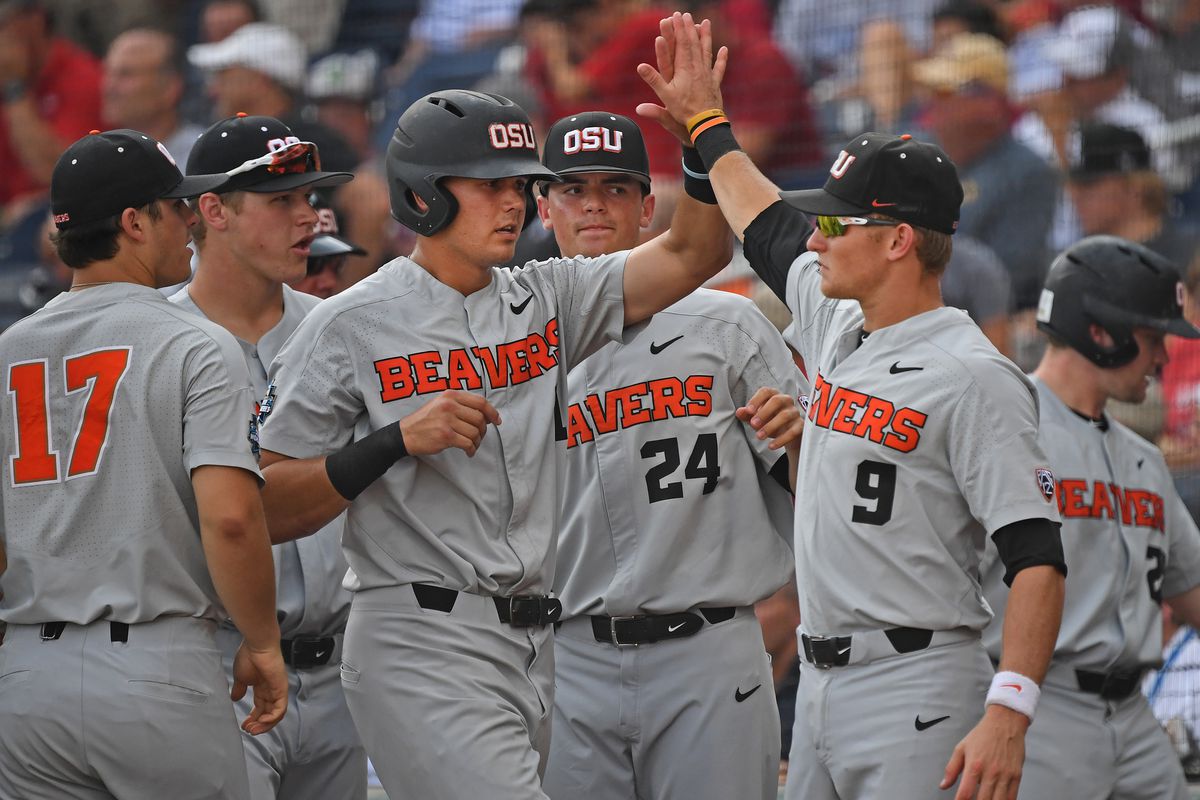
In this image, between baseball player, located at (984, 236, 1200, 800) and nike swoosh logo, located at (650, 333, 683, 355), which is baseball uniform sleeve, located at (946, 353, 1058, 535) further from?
baseball player, located at (984, 236, 1200, 800)

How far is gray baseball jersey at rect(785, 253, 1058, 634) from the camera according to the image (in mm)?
3326

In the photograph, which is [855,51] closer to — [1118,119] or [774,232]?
[1118,119]

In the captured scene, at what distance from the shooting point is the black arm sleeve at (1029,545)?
325 centimetres

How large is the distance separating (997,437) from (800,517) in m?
0.51

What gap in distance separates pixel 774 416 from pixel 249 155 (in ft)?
5.48

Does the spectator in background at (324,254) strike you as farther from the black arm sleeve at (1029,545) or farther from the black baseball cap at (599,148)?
the black arm sleeve at (1029,545)

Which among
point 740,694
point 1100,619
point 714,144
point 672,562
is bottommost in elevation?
point 1100,619

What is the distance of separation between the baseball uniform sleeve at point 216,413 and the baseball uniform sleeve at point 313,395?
13 centimetres

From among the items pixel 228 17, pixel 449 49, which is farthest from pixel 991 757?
pixel 228 17

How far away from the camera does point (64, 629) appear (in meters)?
3.33

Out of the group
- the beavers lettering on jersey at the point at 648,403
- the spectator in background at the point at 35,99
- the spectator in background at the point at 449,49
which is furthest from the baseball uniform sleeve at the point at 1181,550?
the spectator in background at the point at 35,99

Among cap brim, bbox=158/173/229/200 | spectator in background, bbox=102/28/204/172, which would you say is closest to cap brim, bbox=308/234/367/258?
cap brim, bbox=158/173/229/200

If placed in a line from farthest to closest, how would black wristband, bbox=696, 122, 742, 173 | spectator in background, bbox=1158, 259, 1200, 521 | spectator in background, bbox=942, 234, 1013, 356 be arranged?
spectator in background, bbox=942, 234, 1013, 356
spectator in background, bbox=1158, 259, 1200, 521
black wristband, bbox=696, 122, 742, 173

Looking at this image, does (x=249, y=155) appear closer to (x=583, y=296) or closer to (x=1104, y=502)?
(x=583, y=296)
